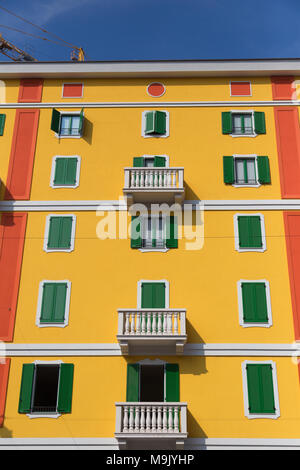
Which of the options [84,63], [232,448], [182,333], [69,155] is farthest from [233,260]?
[84,63]

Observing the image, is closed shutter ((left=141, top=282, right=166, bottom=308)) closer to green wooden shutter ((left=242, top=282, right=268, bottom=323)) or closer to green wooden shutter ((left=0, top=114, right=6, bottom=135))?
green wooden shutter ((left=242, top=282, right=268, bottom=323))

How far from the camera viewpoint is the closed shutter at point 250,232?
23.2 m

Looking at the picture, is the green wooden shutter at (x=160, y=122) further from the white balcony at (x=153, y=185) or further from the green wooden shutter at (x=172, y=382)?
the green wooden shutter at (x=172, y=382)

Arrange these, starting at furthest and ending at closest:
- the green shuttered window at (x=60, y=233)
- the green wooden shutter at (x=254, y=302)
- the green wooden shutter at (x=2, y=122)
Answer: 1. the green wooden shutter at (x=2, y=122)
2. the green shuttered window at (x=60, y=233)
3. the green wooden shutter at (x=254, y=302)

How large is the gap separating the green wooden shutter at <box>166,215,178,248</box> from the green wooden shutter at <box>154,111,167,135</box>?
477cm

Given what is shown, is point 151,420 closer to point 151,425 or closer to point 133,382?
point 151,425

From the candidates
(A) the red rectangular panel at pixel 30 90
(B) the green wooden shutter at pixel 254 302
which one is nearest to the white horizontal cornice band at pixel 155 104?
(A) the red rectangular panel at pixel 30 90

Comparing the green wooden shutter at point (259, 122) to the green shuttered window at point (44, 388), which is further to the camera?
the green wooden shutter at point (259, 122)

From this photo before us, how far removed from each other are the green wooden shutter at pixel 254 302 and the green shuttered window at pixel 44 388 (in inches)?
301

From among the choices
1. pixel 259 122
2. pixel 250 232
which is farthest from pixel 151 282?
pixel 259 122

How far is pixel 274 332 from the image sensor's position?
2150cm

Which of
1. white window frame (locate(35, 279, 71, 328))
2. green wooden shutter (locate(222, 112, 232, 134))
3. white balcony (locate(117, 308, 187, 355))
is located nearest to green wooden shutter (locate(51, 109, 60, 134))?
white window frame (locate(35, 279, 71, 328))

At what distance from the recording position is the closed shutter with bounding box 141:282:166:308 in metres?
22.1

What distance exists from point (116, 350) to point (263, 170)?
1085 cm
